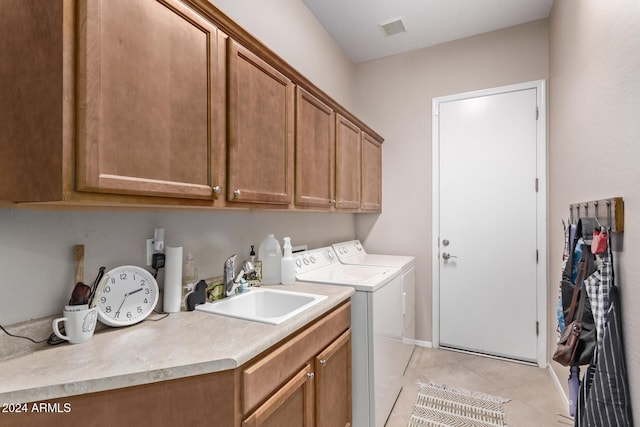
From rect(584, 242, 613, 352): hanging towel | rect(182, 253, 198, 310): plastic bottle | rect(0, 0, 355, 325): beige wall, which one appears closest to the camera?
rect(0, 0, 355, 325): beige wall

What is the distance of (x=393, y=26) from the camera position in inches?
110

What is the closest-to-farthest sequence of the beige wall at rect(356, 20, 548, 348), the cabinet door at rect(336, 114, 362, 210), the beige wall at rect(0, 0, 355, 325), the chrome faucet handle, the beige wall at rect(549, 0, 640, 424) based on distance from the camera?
the beige wall at rect(0, 0, 355, 325) < the beige wall at rect(549, 0, 640, 424) < the chrome faucet handle < the cabinet door at rect(336, 114, 362, 210) < the beige wall at rect(356, 20, 548, 348)

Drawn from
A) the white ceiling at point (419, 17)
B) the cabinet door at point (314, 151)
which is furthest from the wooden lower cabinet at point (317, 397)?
the white ceiling at point (419, 17)

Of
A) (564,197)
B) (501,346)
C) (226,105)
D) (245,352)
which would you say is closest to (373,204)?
(564,197)

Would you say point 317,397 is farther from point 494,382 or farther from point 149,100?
point 494,382

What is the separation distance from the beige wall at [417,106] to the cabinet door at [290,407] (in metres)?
2.09

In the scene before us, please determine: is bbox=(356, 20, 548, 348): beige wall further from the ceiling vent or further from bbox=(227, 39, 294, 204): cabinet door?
bbox=(227, 39, 294, 204): cabinet door

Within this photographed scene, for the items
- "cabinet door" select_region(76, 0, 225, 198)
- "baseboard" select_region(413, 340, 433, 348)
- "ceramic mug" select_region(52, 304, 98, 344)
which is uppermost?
"cabinet door" select_region(76, 0, 225, 198)

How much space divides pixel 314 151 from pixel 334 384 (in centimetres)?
130

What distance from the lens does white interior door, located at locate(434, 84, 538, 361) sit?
2764 mm

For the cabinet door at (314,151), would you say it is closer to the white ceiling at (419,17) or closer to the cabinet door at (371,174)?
the cabinet door at (371,174)

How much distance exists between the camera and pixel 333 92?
119 inches

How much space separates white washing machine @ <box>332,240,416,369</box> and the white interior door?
0.34 m

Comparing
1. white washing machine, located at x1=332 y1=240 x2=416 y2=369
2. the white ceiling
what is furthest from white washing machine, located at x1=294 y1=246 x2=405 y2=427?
the white ceiling
